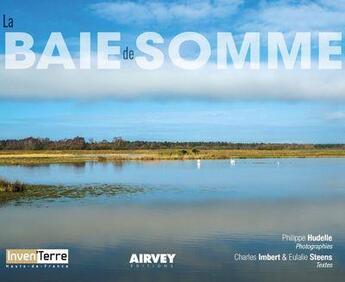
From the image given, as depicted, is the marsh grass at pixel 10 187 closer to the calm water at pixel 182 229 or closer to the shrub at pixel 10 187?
the shrub at pixel 10 187

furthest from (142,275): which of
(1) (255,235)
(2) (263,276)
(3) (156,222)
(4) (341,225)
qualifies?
(4) (341,225)

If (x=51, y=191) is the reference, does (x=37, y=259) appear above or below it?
below

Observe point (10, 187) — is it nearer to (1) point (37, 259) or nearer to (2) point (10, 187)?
(2) point (10, 187)

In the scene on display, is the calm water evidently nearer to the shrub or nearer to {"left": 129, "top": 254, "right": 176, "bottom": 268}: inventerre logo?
{"left": 129, "top": 254, "right": 176, "bottom": 268}: inventerre logo

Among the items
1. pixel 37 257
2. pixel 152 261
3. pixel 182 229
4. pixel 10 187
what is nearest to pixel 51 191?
pixel 10 187

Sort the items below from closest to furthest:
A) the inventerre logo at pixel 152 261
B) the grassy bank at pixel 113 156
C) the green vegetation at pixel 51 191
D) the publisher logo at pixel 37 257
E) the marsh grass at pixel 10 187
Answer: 1. the inventerre logo at pixel 152 261
2. the publisher logo at pixel 37 257
3. the green vegetation at pixel 51 191
4. the marsh grass at pixel 10 187
5. the grassy bank at pixel 113 156

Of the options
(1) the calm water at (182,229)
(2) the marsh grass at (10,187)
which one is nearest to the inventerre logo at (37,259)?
(1) the calm water at (182,229)

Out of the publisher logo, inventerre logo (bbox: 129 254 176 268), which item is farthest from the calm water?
the publisher logo
